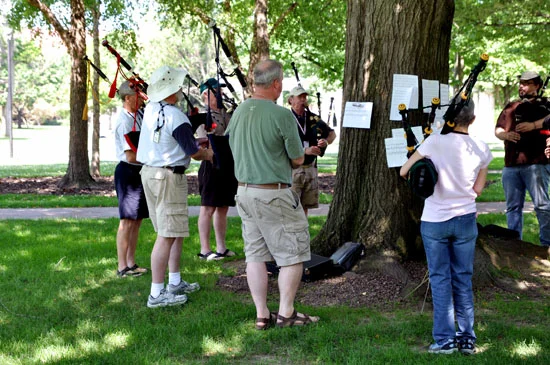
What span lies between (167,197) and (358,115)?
78.8 inches

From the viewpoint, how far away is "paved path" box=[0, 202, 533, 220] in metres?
11.1

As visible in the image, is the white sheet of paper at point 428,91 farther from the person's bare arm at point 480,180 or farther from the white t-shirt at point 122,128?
the white t-shirt at point 122,128

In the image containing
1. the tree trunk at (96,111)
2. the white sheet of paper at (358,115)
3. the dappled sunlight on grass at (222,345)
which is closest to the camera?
the dappled sunlight on grass at (222,345)

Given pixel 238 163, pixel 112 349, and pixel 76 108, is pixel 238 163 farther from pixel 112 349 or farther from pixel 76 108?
pixel 76 108

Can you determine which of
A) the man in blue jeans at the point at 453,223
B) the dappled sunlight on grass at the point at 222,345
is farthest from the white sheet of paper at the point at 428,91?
the dappled sunlight on grass at the point at 222,345

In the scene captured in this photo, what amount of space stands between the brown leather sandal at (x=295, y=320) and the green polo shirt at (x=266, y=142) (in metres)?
1.03

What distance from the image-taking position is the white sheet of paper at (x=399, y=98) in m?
6.25

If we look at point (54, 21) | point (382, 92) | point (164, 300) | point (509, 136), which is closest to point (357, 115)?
point (382, 92)

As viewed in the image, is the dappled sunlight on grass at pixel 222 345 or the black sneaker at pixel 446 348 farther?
the dappled sunlight on grass at pixel 222 345

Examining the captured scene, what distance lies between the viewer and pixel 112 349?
15.4ft

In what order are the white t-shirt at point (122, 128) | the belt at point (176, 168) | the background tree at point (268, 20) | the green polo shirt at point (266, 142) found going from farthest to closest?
1. the background tree at point (268, 20)
2. the white t-shirt at point (122, 128)
3. the belt at point (176, 168)
4. the green polo shirt at point (266, 142)

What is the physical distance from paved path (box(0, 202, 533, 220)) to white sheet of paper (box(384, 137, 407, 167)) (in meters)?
4.72

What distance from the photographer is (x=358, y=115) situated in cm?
648

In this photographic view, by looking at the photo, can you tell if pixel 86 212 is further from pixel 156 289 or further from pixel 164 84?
pixel 164 84
